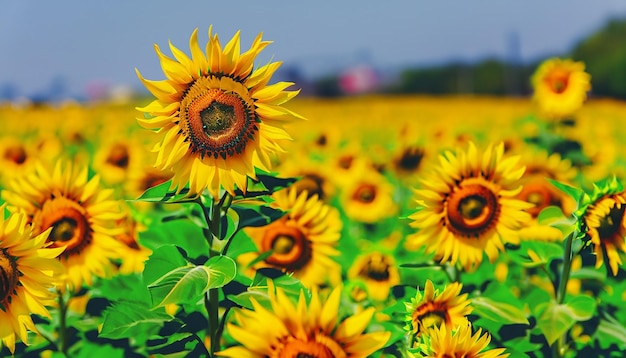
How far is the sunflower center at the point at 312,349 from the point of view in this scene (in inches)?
54.6

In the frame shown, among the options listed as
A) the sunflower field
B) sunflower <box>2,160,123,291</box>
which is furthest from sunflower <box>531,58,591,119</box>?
sunflower <box>2,160,123,291</box>

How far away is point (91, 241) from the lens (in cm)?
221

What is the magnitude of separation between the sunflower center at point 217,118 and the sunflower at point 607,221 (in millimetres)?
919

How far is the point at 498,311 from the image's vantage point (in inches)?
81.4

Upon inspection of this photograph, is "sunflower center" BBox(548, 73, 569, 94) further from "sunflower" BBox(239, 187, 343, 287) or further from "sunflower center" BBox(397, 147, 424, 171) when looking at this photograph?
"sunflower" BBox(239, 187, 343, 287)

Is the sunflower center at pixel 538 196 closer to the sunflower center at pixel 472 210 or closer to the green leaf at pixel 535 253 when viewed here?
the green leaf at pixel 535 253

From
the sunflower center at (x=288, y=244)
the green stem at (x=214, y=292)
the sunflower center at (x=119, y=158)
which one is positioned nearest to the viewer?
the green stem at (x=214, y=292)

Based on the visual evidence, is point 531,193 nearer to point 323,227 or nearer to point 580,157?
point 323,227

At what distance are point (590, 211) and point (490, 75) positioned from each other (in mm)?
55593

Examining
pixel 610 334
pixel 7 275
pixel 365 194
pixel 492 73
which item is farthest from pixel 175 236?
pixel 492 73

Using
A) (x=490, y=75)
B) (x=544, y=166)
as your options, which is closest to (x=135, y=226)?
(x=544, y=166)

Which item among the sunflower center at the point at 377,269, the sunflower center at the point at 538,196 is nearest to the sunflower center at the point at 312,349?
the sunflower center at the point at 377,269

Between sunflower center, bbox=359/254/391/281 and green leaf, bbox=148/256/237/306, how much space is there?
4.19 ft

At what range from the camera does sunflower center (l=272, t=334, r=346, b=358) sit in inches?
54.6
